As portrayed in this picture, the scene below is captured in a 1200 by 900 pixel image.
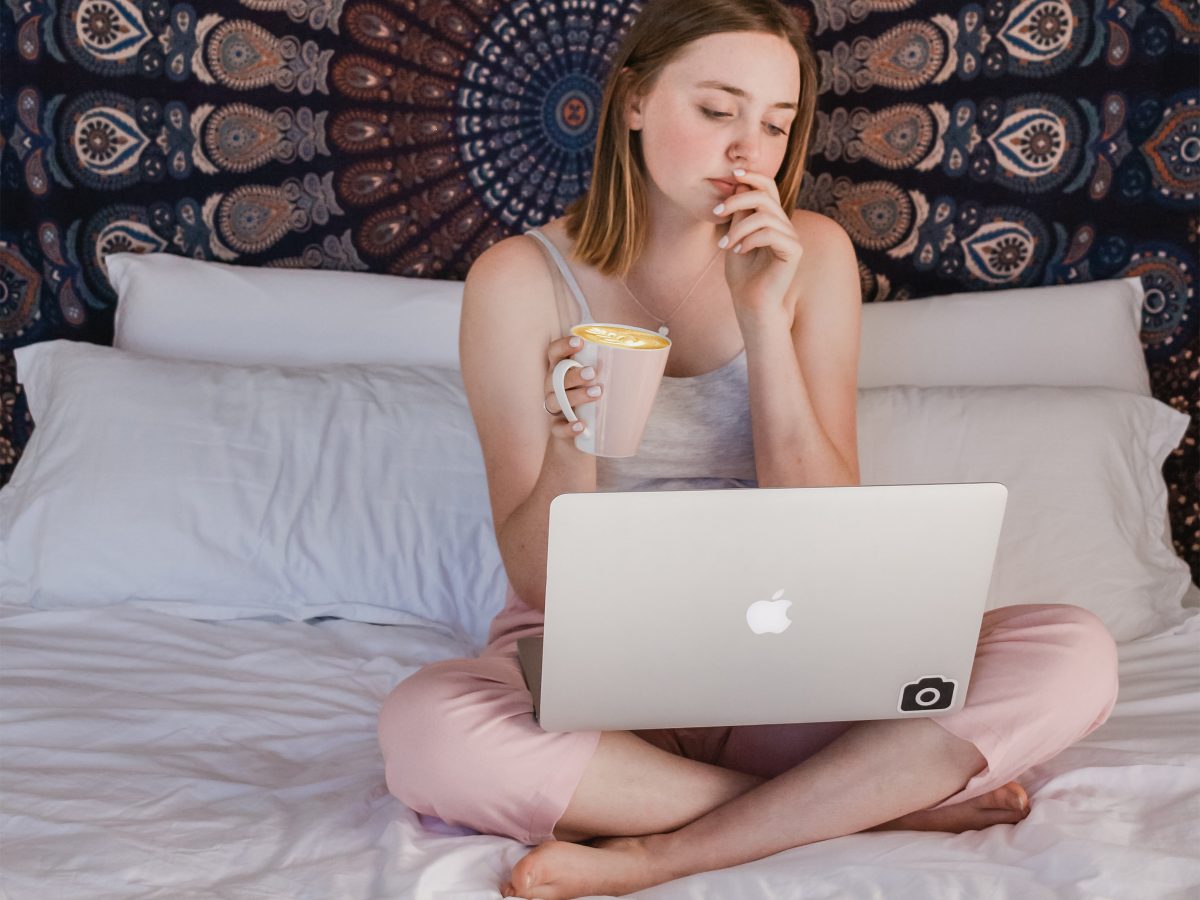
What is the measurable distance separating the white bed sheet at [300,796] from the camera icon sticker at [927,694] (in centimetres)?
13

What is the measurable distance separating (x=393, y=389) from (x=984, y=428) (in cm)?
91

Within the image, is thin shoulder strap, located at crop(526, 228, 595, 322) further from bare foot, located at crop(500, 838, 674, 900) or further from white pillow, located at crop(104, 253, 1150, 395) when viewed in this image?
bare foot, located at crop(500, 838, 674, 900)

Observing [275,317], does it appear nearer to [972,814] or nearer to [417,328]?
[417,328]

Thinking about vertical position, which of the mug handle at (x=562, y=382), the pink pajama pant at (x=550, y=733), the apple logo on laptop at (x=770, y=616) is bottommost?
the pink pajama pant at (x=550, y=733)

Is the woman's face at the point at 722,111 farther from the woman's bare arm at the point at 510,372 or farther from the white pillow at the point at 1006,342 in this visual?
the white pillow at the point at 1006,342

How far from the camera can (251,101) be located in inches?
81.5

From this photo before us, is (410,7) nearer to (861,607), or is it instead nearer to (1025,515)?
(1025,515)

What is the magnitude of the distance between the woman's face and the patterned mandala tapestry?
75cm

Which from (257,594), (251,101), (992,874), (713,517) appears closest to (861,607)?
(713,517)

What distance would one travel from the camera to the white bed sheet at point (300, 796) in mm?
1015

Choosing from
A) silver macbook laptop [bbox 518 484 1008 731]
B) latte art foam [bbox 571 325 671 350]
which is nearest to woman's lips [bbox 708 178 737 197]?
latte art foam [bbox 571 325 671 350]

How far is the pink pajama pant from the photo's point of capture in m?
1.09

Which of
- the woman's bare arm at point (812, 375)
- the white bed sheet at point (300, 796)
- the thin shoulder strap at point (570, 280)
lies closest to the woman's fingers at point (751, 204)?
the woman's bare arm at point (812, 375)

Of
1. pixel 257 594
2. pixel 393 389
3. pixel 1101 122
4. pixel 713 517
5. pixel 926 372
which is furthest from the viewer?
pixel 1101 122
